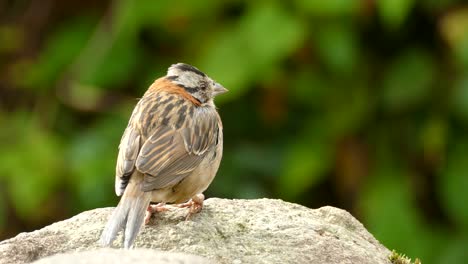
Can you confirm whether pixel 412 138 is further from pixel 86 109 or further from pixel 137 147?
pixel 137 147

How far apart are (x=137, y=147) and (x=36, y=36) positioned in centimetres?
467

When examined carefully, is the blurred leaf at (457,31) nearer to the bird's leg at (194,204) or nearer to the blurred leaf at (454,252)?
the blurred leaf at (454,252)

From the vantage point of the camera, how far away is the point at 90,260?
4887 millimetres

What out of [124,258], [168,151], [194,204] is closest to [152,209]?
[194,204]

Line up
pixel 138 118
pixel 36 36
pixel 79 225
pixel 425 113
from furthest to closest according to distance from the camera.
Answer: pixel 36 36, pixel 425 113, pixel 138 118, pixel 79 225

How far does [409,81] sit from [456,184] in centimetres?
92

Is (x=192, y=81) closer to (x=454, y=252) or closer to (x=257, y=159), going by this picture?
(x=257, y=159)

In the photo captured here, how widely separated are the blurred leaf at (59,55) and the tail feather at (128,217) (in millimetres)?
4162

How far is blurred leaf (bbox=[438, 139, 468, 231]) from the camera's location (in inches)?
353

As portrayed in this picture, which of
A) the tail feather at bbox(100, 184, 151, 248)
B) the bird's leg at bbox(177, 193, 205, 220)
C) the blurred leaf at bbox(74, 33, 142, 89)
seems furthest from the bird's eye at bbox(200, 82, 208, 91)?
the blurred leaf at bbox(74, 33, 142, 89)

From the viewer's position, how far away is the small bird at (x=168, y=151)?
20.1 ft

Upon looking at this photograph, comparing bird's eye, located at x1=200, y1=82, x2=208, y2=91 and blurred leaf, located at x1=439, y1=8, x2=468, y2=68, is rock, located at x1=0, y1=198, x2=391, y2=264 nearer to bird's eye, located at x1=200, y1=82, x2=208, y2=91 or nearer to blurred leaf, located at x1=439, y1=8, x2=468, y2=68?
bird's eye, located at x1=200, y1=82, x2=208, y2=91

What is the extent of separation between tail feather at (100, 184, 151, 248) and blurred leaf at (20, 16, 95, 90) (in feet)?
13.7

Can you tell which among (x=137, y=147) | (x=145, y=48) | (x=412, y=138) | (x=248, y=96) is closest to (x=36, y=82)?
(x=145, y=48)
